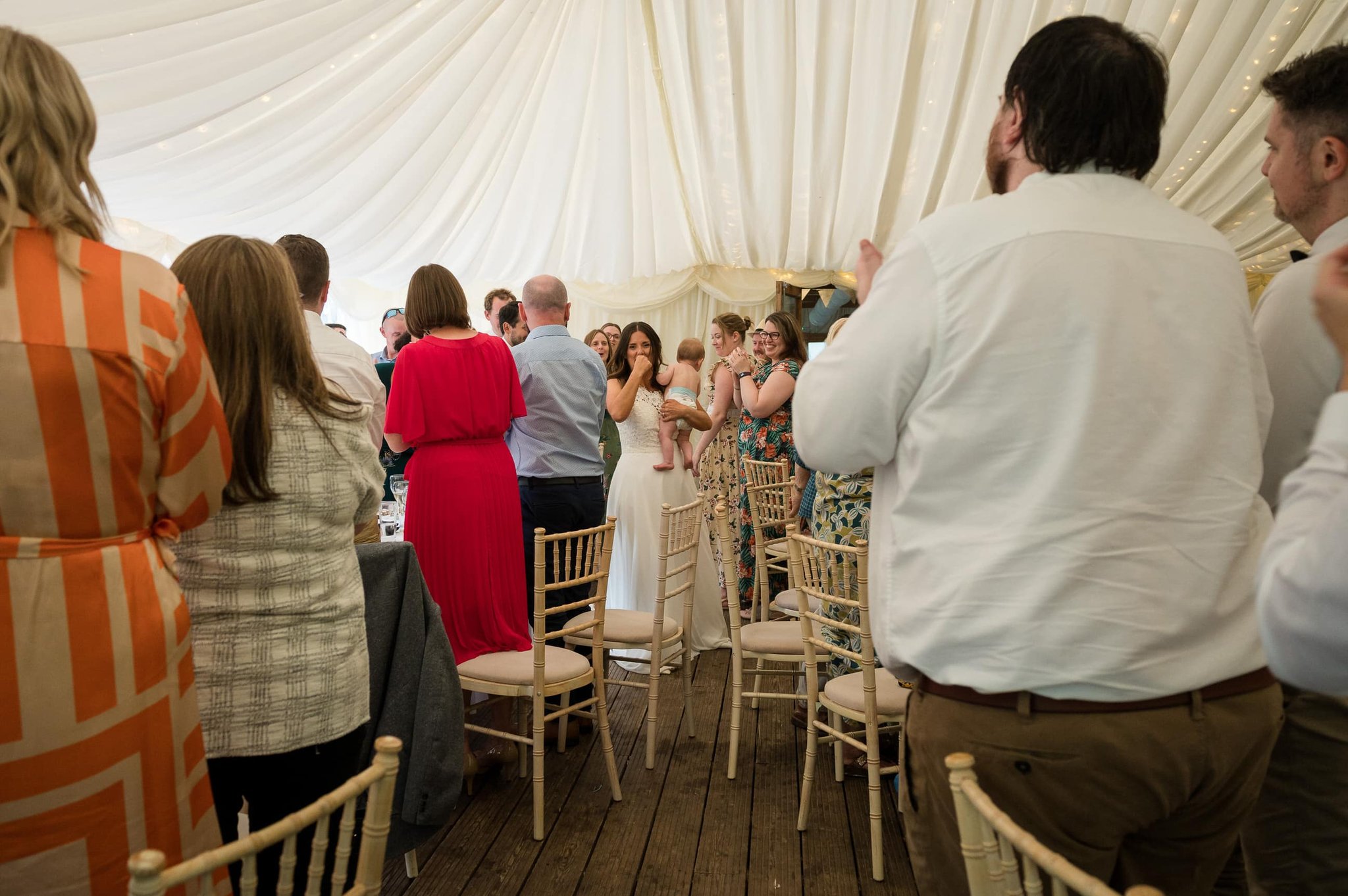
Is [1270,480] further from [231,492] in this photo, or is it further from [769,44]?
[769,44]

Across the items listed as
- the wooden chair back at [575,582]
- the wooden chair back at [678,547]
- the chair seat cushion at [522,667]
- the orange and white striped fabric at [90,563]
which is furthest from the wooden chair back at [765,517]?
the orange and white striped fabric at [90,563]

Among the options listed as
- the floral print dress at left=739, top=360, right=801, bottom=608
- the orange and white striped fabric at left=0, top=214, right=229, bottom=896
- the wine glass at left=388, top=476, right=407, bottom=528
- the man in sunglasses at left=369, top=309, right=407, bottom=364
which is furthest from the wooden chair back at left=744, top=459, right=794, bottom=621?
the orange and white striped fabric at left=0, top=214, right=229, bottom=896

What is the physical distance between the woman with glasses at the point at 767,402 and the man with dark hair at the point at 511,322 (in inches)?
52.3

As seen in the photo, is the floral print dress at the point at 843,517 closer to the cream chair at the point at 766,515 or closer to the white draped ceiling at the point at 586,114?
the cream chair at the point at 766,515

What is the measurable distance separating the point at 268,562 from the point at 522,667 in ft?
5.15

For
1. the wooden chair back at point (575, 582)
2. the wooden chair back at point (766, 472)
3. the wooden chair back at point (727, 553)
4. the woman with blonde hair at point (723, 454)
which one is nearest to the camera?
the wooden chair back at point (575, 582)

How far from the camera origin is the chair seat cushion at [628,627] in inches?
138

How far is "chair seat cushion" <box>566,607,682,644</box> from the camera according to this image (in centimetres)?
351

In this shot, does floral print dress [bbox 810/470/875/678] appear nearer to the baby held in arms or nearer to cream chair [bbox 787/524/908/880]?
cream chair [bbox 787/524/908/880]

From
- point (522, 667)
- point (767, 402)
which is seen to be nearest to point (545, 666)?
point (522, 667)

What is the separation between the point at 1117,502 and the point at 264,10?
4.47 m

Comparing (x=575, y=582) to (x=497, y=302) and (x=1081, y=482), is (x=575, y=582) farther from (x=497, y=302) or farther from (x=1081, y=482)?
(x=497, y=302)

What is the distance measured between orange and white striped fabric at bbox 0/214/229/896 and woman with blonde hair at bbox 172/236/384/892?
0.24 meters

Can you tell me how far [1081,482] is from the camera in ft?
3.41
